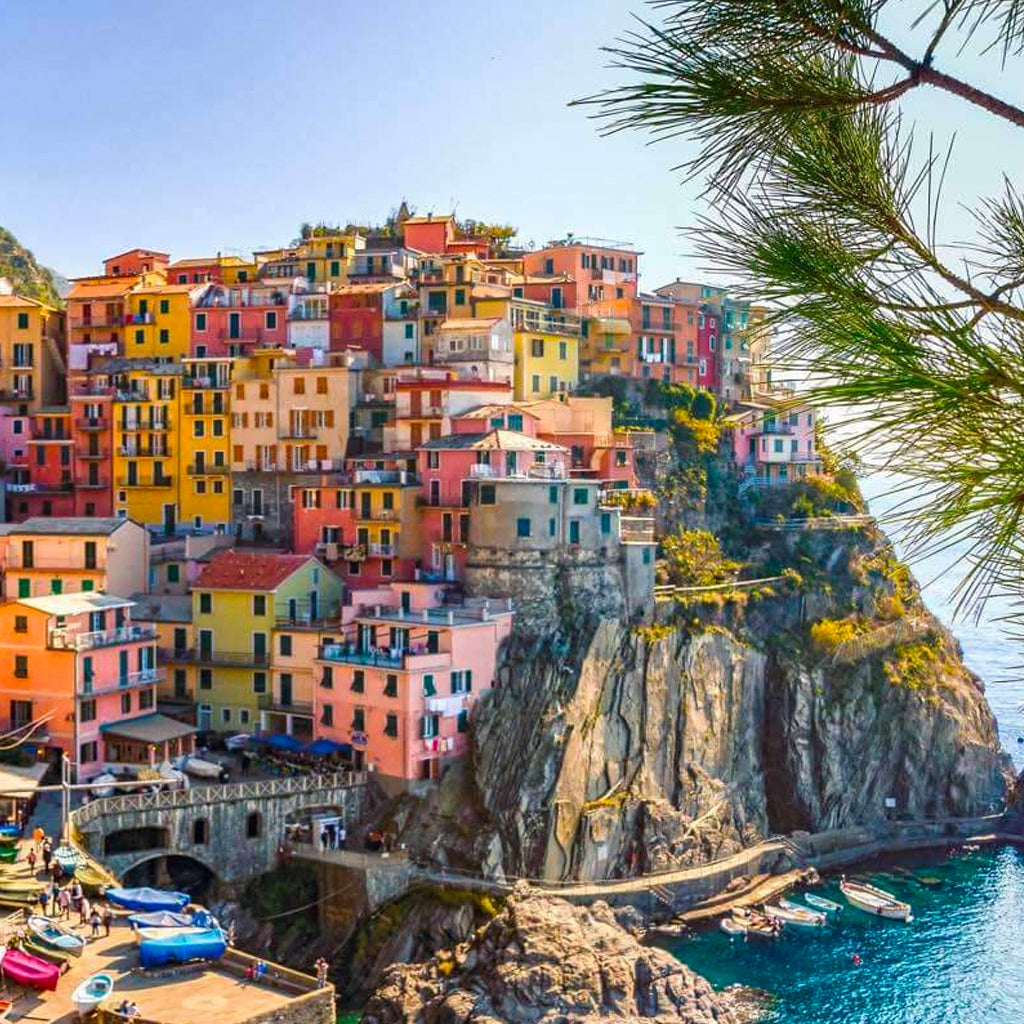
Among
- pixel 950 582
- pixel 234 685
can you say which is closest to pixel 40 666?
pixel 234 685

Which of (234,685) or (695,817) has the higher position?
(234,685)

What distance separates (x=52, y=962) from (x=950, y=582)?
10908 cm

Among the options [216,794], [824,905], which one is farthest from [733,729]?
[216,794]

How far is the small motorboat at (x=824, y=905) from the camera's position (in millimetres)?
45594

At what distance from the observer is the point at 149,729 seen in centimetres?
4225

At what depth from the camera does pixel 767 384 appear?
19.9ft

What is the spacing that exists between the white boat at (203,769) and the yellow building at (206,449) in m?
15.2

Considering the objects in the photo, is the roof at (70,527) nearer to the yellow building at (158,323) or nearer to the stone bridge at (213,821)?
the stone bridge at (213,821)

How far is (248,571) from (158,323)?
53.9 ft

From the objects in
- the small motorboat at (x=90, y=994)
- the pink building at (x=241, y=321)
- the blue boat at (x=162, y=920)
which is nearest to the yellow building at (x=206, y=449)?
the pink building at (x=241, y=321)

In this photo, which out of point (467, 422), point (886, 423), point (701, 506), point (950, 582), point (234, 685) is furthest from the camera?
point (950, 582)

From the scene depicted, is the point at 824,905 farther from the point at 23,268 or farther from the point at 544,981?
the point at 23,268

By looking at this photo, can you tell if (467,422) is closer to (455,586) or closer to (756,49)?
(455,586)

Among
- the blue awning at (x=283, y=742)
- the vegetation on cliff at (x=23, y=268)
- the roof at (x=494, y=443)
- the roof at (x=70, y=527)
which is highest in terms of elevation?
the vegetation on cliff at (x=23, y=268)
